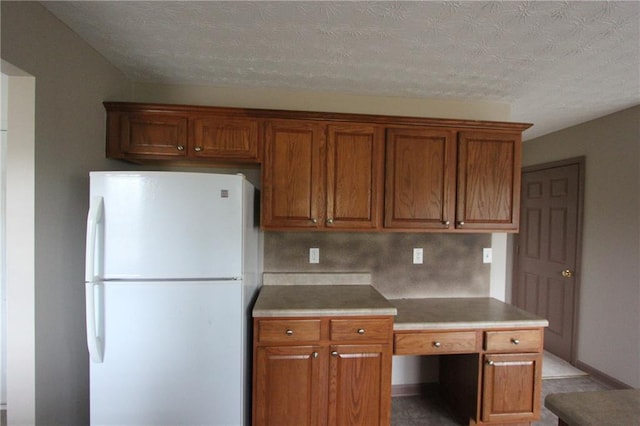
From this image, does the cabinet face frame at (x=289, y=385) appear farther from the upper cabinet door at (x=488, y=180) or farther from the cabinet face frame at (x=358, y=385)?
the upper cabinet door at (x=488, y=180)

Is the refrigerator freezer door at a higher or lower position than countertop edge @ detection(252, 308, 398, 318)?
higher

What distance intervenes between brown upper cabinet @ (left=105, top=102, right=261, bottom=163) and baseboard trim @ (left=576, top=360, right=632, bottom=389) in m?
3.53

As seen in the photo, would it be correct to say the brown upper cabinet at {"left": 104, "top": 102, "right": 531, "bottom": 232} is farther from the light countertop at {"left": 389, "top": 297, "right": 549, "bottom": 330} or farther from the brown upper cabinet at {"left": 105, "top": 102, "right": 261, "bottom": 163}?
the light countertop at {"left": 389, "top": 297, "right": 549, "bottom": 330}

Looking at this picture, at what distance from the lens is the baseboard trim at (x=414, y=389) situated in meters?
2.42

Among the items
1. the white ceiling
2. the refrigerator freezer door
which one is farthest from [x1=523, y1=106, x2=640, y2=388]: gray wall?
the refrigerator freezer door

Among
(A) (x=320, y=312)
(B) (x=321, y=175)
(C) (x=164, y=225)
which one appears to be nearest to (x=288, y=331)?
(A) (x=320, y=312)

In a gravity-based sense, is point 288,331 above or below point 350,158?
below

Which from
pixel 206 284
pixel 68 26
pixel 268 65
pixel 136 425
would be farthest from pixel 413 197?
pixel 68 26

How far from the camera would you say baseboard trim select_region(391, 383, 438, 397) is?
2.42 meters

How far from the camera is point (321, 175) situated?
79.3 inches

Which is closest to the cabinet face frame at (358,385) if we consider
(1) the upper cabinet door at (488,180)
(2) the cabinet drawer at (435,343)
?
(2) the cabinet drawer at (435,343)

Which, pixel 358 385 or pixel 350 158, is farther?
pixel 350 158

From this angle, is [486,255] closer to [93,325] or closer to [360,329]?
[360,329]

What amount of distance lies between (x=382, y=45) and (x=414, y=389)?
8.40 feet
